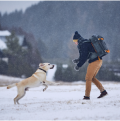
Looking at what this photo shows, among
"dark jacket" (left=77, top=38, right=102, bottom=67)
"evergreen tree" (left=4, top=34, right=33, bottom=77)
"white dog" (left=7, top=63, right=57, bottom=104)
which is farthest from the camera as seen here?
"evergreen tree" (left=4, top=34, right=33, bottom=77)

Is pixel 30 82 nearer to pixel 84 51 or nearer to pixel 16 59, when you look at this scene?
pixel 84 51

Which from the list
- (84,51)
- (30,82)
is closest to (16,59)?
(30,82)

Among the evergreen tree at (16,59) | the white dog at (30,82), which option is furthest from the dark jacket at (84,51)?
the evergreen tree at (16,59)

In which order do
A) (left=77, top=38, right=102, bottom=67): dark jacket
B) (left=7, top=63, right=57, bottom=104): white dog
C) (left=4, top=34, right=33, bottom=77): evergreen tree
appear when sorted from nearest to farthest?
(left=7, top=63, right=57, bottom=104): white dog
(left=77, top=38, right=102, bottom=67): dark jacket
(left=4, top=34, right=33, bottom=77): evergreen tree

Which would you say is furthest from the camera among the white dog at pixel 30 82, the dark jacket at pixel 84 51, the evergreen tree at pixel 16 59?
the evergreen tree at pixel 16 59


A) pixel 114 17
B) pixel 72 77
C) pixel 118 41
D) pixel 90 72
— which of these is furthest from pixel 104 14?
pixel 90 72

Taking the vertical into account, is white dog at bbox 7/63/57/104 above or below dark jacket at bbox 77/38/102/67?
below

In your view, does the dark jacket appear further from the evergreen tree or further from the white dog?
the evergreen tree

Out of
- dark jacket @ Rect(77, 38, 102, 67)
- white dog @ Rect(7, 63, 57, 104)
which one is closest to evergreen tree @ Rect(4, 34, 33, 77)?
white dog @ Rect(7, 63, 57, 104)

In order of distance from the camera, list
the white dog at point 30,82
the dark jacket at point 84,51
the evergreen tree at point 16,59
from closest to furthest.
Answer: the white dog at point 30,82 → the dark jacket at point 84,51 → the evergreen tree at point 16,59

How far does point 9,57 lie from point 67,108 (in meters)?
16.5

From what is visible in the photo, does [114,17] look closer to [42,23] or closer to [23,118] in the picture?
[42,23]

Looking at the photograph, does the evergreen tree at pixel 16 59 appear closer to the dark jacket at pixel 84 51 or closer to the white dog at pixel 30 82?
the white dog at pixel 30 82

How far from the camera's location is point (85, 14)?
41156 millimetres
